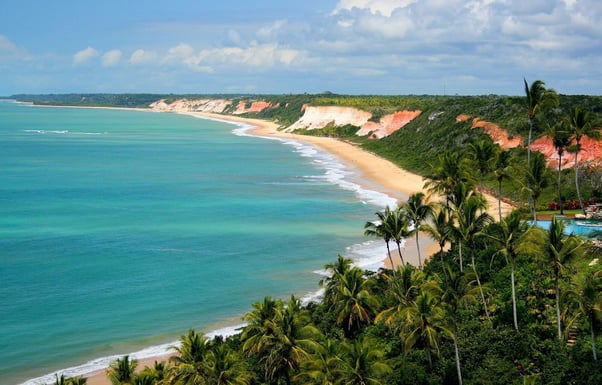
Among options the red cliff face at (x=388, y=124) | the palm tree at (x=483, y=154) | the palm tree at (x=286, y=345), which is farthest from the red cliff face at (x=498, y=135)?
the palm tree at (x=286, y=345)

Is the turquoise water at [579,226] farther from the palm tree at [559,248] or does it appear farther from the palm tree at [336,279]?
the palm tree at [559,248]

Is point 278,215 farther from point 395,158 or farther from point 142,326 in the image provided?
point 395,158

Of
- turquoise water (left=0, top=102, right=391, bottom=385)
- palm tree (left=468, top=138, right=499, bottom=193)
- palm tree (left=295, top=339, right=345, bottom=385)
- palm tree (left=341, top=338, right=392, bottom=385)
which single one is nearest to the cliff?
turquoise water (left=0, top=102, right=391, bottom=385)

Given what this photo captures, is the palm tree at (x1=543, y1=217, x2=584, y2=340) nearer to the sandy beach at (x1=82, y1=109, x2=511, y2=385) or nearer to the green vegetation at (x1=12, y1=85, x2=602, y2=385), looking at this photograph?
the green vegetation at (x1=12, y1=85, x2=602, y2=385)

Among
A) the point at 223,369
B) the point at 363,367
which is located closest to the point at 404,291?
the point at 363,367

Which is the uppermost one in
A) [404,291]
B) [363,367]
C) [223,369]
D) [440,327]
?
[404,291]

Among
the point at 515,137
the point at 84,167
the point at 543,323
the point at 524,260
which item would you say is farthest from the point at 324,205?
the point at 84,167

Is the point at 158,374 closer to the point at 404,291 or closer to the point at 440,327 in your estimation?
the point at 440,327
